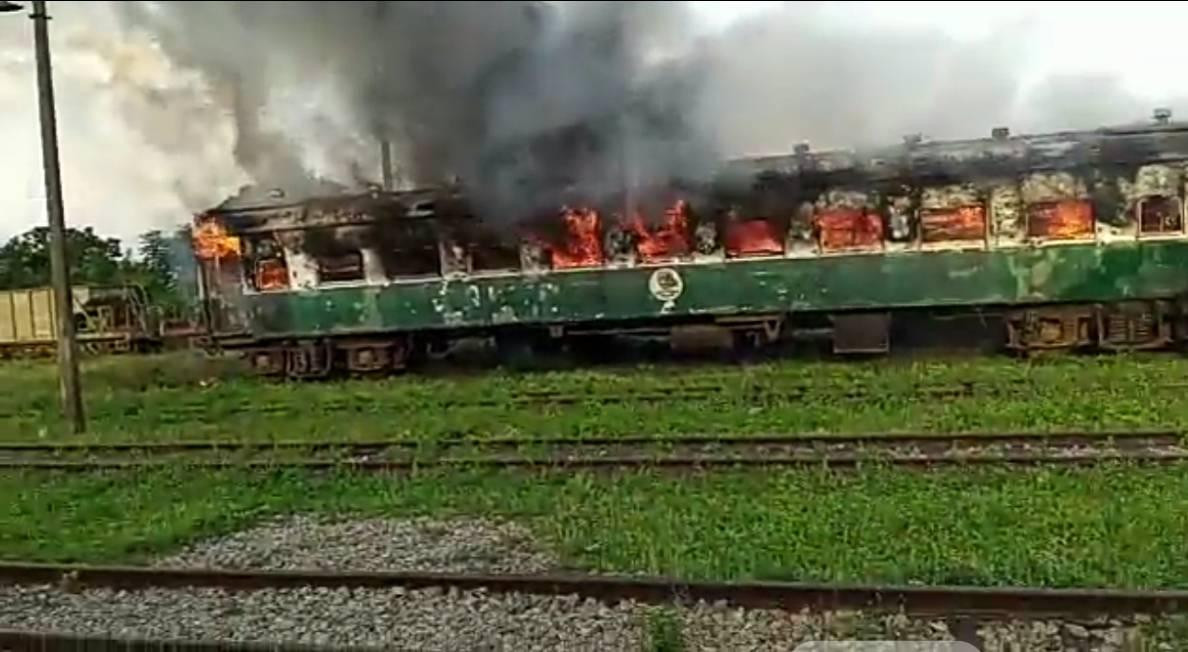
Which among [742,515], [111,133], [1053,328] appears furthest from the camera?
[1053,328]

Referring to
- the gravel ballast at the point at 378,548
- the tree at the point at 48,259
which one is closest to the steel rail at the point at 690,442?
the tree at the point at 48,259

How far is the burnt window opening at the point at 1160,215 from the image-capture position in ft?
49.1

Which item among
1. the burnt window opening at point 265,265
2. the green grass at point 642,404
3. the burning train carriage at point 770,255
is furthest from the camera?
the burnt window opening at point 265,265

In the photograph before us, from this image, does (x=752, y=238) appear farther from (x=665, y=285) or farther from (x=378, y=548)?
(x=378, y=548)

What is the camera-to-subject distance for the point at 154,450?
1152cm

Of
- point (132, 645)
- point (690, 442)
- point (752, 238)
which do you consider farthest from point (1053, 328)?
point (132, 645)

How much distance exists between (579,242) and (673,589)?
10512mm

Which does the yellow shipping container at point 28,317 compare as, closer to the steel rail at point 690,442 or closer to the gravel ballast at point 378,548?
the steel rail at point 690,442

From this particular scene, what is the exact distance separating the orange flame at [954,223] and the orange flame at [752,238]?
1.64m

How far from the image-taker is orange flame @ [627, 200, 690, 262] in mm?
16297

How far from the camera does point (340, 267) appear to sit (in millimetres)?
17609

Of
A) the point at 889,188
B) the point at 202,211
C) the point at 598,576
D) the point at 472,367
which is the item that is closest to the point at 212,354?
the point at 202,211

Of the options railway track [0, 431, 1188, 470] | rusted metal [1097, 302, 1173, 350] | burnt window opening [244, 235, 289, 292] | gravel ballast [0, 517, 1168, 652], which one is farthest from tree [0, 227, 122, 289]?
rusted metal [1097, 302, 1173, 350]

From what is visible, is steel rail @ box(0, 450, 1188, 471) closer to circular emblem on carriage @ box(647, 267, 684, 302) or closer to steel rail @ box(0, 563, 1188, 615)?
steel rail @ box(0, 563, 1188, 615)
